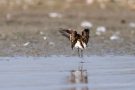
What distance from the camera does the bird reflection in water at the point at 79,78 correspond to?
9.12 meters

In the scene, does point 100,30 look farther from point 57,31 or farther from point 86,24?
point 86,24

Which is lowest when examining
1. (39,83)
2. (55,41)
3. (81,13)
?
(39,83)

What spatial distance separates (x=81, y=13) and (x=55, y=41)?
560 cm

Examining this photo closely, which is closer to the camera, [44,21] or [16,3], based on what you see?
[44,21]

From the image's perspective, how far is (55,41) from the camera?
48.3 ft

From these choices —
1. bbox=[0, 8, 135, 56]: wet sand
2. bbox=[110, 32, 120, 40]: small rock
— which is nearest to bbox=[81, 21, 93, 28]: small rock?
bbox=[0, 8, 135, 56]: wet sand

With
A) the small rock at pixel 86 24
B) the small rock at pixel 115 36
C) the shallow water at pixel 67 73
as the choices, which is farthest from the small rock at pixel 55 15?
the shallow water at pixel 67 73

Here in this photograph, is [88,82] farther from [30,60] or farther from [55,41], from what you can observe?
[55,41]

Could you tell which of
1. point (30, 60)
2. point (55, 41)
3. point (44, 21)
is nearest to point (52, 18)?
point (44, 21)

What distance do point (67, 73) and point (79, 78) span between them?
1.59ft

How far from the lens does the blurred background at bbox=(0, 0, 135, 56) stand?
44.5ft

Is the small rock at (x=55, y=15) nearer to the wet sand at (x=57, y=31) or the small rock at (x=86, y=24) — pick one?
the wet sand at (x=57, y=31)

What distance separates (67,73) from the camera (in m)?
10.4

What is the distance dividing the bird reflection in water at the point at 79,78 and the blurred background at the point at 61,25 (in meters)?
2.36
